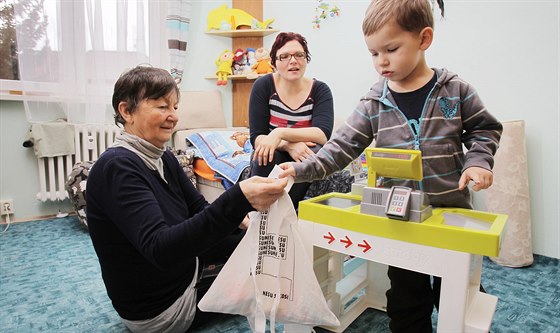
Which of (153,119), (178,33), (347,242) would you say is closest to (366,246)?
(347,242)

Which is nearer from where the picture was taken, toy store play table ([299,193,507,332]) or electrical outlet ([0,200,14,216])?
toy store play table ([299,193,507,332])

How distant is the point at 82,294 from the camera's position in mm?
1625

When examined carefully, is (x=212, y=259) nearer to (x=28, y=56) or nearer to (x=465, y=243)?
(x=465, y=243)

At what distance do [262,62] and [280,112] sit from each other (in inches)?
66.4

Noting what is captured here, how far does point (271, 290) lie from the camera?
0.94 metres

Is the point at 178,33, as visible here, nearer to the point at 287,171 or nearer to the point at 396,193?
the point at 287,171

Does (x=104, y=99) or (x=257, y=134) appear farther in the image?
(x=104, y=99)

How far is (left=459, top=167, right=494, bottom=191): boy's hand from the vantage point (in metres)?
0.87

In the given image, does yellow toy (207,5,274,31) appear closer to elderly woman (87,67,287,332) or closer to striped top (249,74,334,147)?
striped top (249,74,334,147)

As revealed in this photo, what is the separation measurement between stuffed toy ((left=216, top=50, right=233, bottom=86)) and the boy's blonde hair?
8.36 feet

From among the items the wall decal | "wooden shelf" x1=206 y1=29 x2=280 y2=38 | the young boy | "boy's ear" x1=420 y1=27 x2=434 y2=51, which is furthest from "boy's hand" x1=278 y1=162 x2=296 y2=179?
"wooden shelf" x1=206 y1=29 x2=280 y2=38

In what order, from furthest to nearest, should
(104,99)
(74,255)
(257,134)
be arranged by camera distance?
(104,99) → (74,255) → (257,134)

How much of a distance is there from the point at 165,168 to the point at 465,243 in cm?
91

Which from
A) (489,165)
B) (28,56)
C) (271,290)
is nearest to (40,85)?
(28,56)
